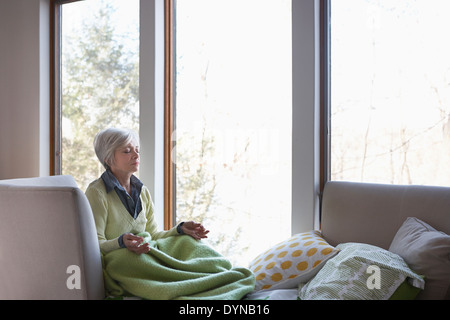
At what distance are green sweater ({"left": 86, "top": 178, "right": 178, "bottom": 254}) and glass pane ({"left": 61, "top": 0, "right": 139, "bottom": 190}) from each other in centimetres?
112

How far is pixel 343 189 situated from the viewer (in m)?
2.33

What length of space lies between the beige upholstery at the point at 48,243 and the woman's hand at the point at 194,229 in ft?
1.54

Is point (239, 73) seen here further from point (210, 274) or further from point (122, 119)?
point (210, 274)

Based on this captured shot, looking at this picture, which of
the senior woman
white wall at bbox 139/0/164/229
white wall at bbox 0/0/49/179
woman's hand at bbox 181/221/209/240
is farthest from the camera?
white wall at bbox 0/0/49/179

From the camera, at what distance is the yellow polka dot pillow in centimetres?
198

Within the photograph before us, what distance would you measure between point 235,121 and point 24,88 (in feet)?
6.10

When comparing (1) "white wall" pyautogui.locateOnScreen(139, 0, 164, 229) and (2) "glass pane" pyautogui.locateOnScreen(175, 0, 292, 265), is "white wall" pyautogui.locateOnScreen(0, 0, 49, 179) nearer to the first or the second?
(1) "white wall" pyautogui.locateOnScreen(139, 0, 164, 229)

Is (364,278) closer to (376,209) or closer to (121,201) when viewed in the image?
(376,209)

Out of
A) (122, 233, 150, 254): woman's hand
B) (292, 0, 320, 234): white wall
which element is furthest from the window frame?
(122, 233, 150, 254): woman's hand

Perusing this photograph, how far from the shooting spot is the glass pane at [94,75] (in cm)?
316

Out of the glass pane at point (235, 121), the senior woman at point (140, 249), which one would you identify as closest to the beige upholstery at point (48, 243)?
the senior woman at point (140, 249)

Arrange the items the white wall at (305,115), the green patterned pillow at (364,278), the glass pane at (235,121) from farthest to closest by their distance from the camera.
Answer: the glass pane at (235,121) < the white wall at (305,115) < the green patterned pillow at (364,278)

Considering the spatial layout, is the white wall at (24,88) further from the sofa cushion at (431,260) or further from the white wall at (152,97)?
the sofa cushion at (431,260)
